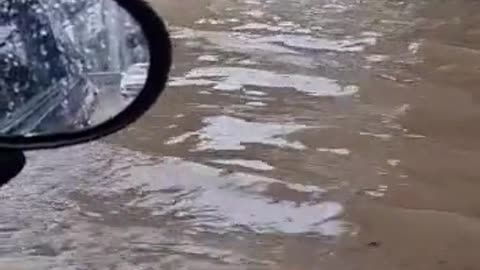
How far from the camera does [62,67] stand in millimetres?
1203

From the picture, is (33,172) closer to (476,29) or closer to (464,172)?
(464,172)

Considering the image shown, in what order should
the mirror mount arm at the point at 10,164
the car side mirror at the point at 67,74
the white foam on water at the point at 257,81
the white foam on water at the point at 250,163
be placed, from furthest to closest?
the white foam on water at the point at 257,81 → the white foam on water at the point at 250,163 → the mirror mount arm at the point at 10,164 → the car side mirror at the point at 67,74

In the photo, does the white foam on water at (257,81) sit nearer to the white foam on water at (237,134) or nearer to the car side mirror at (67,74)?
the white foam on water at (237,134)

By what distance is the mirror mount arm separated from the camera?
1.29m

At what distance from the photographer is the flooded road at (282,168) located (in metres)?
1.37

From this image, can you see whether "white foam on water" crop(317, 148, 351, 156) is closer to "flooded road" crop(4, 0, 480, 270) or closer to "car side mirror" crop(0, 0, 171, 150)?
"flooded road" crop(4, 0, 480, 270)

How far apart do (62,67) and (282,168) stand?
0.46 m

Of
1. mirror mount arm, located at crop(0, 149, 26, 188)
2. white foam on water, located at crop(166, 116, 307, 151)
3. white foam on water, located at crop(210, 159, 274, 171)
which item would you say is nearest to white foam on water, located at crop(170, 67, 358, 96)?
white foam on water, located at crop(166, 116, 307, 151)

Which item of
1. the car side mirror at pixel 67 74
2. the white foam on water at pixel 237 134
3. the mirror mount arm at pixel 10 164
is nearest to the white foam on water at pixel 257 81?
the white foam on water at pixel 237 134

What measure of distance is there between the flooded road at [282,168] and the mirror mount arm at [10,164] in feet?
0.14

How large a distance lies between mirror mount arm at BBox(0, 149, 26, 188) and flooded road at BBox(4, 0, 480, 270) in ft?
0.14

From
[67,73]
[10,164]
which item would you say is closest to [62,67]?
[67,73]

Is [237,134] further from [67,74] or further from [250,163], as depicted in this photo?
[67,74]

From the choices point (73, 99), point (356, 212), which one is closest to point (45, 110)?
point (73, 99)
